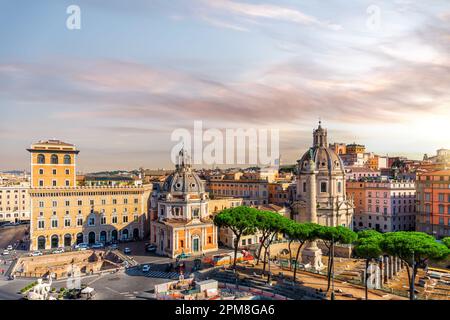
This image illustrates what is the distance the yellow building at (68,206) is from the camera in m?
44.8

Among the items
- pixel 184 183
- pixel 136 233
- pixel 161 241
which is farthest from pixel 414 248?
pixel 136 233

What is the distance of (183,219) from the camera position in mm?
44875

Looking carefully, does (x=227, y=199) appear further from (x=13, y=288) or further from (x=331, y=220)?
(x=13, y=288)

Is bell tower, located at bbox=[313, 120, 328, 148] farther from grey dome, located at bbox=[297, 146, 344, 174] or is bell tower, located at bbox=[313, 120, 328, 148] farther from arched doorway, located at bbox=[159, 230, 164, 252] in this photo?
arched doorway, located at bbox=[159, 230, 164, 252]

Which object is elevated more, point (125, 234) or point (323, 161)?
point (323, 161)

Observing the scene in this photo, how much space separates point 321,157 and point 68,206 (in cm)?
3197

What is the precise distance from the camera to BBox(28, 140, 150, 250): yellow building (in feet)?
147

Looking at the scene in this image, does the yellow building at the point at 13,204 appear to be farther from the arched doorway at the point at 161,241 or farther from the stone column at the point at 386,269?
the stone column at the point at 386,269

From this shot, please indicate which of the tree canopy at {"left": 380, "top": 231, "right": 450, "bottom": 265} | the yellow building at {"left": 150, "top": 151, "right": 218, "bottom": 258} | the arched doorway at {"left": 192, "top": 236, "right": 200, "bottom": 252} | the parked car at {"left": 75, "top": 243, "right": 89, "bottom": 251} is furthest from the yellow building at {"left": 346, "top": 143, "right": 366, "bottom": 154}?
the tree canopy at {"left": 380, "top": 231, "right": 450, "bottom": 265}

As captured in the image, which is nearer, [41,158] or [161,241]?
[161,241]

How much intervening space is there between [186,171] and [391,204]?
90.2 feet

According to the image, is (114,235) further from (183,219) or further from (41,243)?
(183,219)

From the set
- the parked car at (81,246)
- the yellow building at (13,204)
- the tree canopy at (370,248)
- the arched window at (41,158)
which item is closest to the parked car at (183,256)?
the parked car at (81,246)

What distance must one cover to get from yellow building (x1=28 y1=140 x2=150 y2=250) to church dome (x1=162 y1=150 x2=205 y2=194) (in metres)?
7.19
